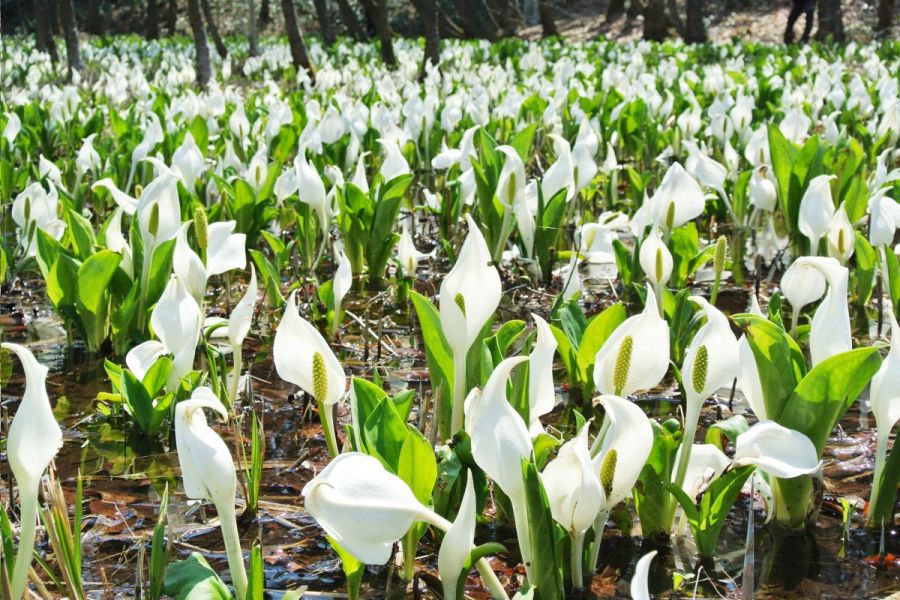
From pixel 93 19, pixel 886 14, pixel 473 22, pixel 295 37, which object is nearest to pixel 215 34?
pixel 295 37

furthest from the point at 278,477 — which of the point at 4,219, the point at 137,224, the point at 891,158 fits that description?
the point at 891,158

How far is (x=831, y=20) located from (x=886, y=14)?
10.9ft

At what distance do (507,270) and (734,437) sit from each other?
227 centimetres

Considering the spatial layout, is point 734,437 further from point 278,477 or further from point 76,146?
point 76,146

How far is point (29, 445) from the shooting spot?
154 centimetres

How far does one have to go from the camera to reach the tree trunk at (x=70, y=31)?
451 inches

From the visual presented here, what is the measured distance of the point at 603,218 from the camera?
13.1ft

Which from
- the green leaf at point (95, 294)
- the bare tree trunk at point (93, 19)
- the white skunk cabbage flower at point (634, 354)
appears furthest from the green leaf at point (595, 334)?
the bare tree trunk at point (93, 19)

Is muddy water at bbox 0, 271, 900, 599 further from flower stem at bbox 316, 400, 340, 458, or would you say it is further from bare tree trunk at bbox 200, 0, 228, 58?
bare tree trunk at bbox 200, 0, 228, 58

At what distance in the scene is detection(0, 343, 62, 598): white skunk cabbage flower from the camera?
1484 mm

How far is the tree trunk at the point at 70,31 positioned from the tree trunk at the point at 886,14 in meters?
15.4

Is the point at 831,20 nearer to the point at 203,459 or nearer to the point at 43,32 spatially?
the point at 43,32

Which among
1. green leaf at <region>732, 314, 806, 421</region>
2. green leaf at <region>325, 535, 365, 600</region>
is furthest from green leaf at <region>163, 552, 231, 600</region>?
green leaf at <region>732, 314, 806, 421</region>

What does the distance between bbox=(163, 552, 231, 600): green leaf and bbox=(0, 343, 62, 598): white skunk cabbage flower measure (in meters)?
0.21
